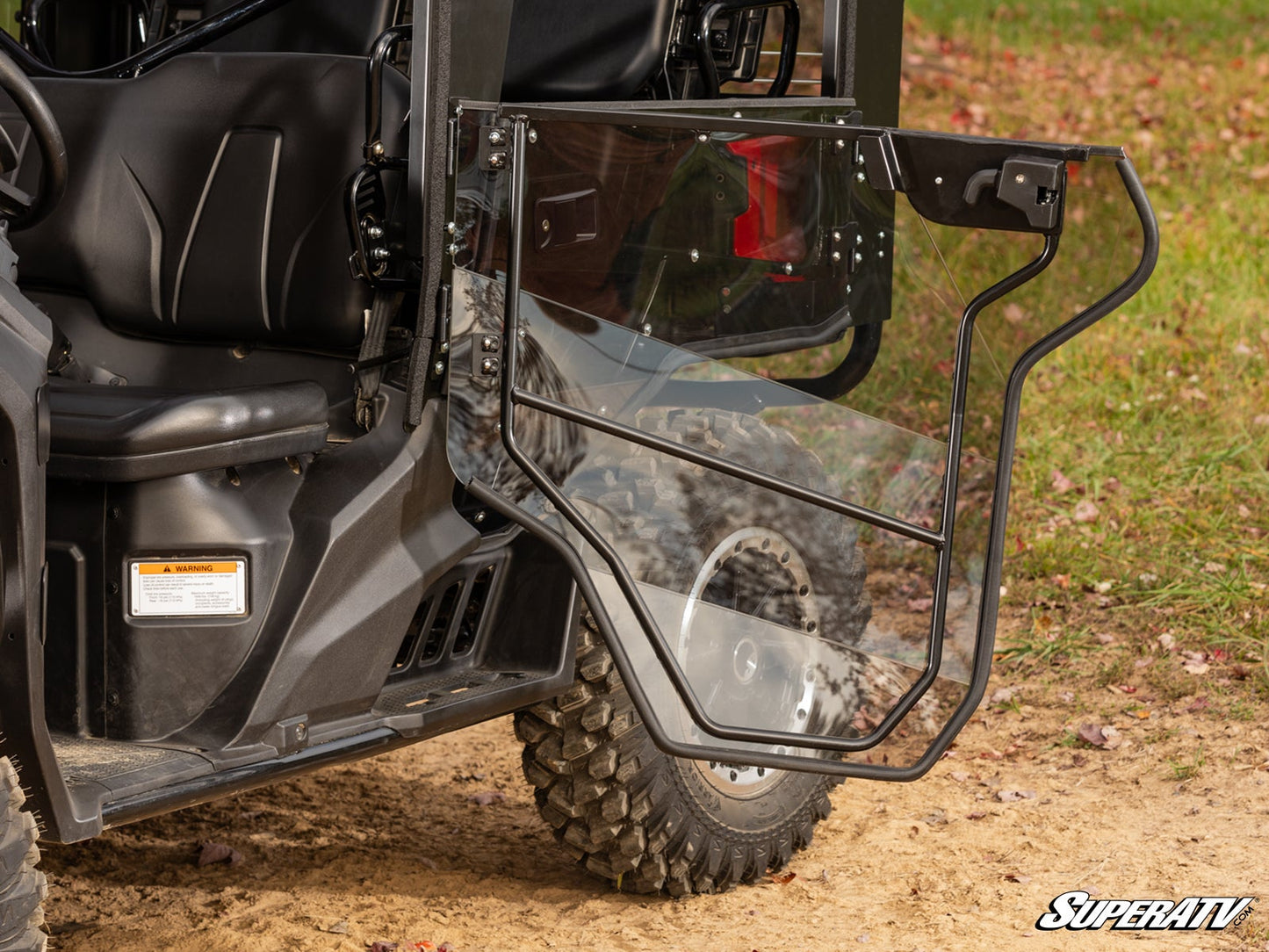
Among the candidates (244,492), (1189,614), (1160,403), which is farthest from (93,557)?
(1160,403)

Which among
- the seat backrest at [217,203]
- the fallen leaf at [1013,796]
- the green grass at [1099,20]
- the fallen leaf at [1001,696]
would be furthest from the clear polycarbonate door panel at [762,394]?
the green grass at [1099,20]

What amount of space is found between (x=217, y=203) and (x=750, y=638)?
118cm

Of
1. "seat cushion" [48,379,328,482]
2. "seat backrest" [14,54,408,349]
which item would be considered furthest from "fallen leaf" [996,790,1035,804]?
"seat cushion" [48,379,328,482]

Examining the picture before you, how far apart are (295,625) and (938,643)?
1.01 m

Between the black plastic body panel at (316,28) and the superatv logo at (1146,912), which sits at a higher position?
the black plastic body panel at (316,28)

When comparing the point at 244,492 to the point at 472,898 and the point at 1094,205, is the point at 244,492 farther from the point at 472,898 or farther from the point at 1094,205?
the point at 1094,205

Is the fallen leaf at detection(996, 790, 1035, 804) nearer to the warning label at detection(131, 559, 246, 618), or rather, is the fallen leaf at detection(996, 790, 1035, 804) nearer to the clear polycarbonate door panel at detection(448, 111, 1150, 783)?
the clear polycarbonate door panel at detection(448, 111, 1150, 783)

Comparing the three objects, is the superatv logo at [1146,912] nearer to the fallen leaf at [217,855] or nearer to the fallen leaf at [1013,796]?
the fallen leaf at [1013,796]

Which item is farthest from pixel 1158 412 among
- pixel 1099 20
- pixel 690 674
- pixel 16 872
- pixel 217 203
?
pixel 1099 20

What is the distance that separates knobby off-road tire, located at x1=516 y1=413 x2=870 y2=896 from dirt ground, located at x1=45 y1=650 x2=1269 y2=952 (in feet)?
0.38

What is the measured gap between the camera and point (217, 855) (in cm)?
330

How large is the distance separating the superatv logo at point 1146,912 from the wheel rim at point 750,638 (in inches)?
27.1

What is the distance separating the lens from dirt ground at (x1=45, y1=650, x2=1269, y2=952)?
2971 mm

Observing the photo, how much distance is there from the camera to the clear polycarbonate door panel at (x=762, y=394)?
7.91ft
